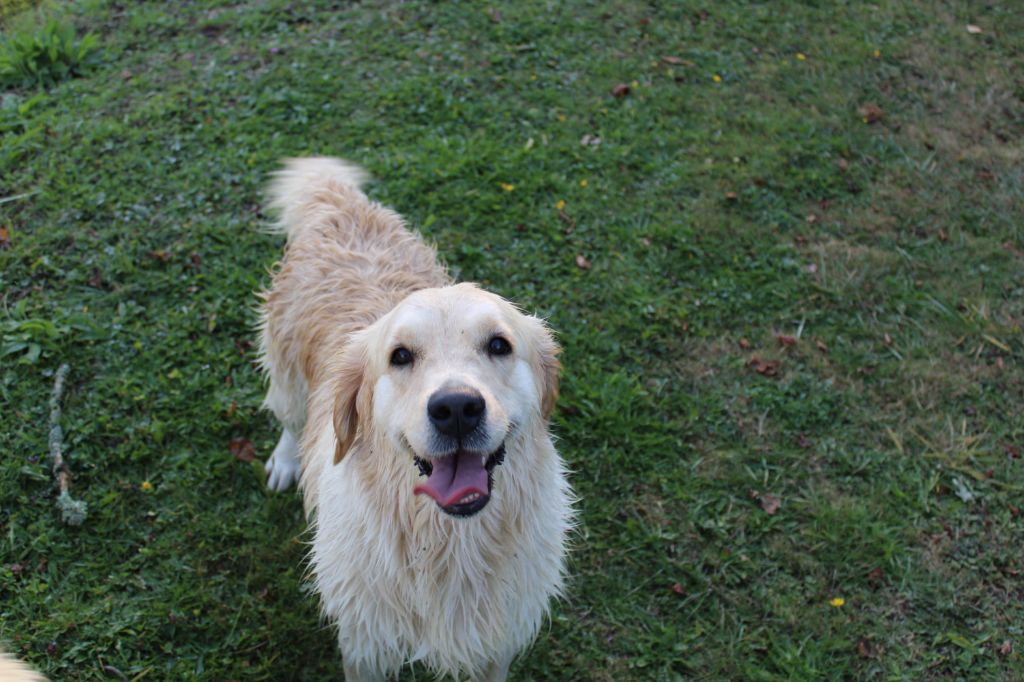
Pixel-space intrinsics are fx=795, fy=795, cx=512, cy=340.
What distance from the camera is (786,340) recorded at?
461 centimetres

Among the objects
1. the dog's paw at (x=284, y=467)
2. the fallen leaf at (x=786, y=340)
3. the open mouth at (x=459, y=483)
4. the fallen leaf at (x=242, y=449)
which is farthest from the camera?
the fallen leaf at (x=786, y=340)

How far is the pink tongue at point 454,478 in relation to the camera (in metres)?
2.28

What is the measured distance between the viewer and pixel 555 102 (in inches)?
235

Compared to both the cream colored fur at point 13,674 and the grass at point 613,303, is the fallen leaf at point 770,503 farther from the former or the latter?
the cream colored fur at point 13,674

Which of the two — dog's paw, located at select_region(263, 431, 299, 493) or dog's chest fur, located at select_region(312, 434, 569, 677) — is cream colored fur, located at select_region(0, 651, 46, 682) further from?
dog's paw, located at select_region(263, 431, 299, 493)

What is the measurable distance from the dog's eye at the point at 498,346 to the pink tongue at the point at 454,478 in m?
0.36

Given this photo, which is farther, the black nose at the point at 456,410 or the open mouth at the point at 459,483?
the open mouth at the point at 459,483

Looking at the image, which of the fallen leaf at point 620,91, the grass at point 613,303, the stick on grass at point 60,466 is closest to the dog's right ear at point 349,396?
the grass at point 613,303

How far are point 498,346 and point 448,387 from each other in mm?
325

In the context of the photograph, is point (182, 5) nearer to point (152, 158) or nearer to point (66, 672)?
point (152, 158)

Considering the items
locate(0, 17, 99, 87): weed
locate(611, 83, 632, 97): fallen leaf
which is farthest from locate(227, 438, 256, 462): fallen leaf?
locate(611, 83, 632, 97): fallen leaf

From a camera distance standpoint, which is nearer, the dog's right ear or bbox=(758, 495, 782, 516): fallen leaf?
the dog's right ear

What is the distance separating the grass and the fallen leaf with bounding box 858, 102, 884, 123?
1.3 inches

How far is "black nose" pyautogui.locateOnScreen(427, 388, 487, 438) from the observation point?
2.17m
